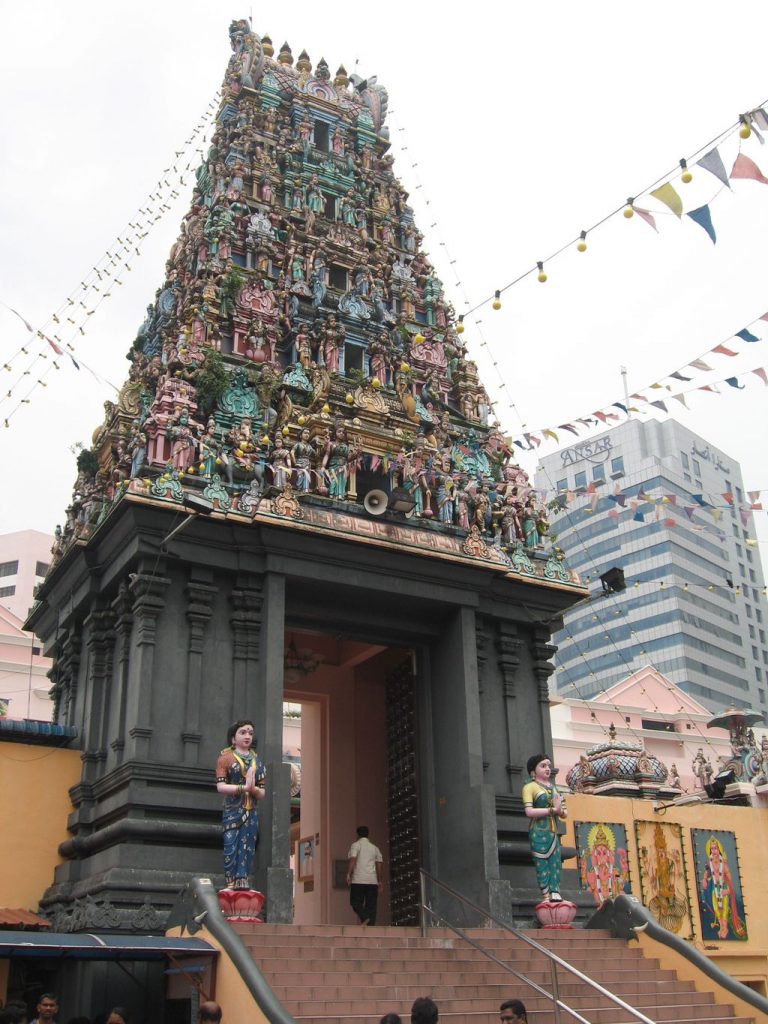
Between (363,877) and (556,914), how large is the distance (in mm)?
2757

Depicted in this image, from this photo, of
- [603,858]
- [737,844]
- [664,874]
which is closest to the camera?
[603,858]

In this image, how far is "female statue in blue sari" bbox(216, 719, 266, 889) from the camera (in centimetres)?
1253

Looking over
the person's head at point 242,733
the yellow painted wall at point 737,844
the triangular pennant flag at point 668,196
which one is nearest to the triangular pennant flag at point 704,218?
the triangular pennant flag at point 668,196

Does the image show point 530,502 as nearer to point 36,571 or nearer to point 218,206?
point 218,206

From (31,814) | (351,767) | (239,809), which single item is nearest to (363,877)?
(239,809)

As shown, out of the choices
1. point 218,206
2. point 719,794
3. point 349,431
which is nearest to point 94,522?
point 349,431

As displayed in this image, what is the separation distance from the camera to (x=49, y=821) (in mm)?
15602

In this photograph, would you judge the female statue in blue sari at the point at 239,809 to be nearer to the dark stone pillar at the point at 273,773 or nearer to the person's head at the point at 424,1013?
the dark stone pillar at the point at 273,773

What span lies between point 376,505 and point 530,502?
12.5 ft

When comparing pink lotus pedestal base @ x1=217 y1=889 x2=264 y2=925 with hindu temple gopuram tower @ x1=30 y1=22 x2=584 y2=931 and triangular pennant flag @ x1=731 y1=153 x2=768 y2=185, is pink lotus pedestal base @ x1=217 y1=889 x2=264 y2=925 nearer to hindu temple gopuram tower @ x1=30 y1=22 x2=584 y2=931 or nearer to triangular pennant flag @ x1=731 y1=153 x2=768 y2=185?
hindu temple gopuram tower @ x1=30 y1=22 x2=584 y2=931

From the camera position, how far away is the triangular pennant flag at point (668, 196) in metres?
11.3

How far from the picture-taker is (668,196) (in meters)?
11.3

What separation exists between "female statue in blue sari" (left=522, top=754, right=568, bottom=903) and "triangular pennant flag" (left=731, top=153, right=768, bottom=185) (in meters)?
8.17

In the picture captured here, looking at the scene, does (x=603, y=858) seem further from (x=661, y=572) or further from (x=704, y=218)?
(x=661, y=572)
